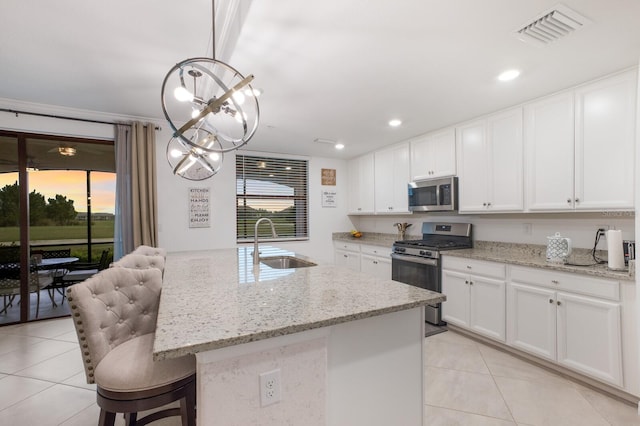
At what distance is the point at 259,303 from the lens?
1278mm

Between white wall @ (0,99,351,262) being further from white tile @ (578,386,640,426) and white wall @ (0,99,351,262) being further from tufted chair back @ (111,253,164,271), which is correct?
white tile @ (578,386,640,426)

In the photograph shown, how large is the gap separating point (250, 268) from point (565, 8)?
246cm

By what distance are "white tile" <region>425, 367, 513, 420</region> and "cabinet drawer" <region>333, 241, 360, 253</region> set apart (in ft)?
8.32

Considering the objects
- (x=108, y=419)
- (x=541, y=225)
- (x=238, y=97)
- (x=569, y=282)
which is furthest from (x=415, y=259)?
(x=108, y=419)

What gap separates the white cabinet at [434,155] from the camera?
3535mm

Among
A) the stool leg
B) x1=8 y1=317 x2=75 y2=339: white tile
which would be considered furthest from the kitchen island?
x1=8 y1=317 x2=75 y2=339: white tile

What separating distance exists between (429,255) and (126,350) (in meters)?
3.02

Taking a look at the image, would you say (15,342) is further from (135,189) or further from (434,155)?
(434,155)

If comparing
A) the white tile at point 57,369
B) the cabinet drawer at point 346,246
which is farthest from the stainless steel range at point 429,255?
the white tile at point 57,369

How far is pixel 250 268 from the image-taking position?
2150mm

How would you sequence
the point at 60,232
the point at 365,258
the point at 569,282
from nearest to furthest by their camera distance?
the point at 569,282 < the point at 60,232 < the point at 365,258

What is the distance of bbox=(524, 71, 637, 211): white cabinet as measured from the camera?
7.17 ft

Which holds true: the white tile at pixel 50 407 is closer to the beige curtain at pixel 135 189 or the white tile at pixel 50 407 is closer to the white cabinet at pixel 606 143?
the beige curtain at pixel 135 189

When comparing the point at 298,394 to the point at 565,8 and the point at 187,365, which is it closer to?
the point at 187,365
